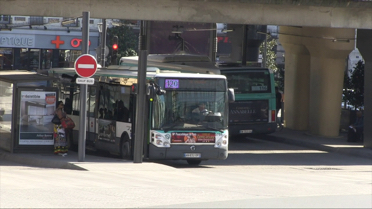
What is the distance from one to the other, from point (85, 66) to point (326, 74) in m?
13.5

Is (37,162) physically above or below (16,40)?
below

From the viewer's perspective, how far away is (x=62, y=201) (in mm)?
10500

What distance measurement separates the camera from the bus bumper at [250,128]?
2577cm

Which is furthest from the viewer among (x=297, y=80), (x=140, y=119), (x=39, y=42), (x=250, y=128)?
(x=39, y=42)

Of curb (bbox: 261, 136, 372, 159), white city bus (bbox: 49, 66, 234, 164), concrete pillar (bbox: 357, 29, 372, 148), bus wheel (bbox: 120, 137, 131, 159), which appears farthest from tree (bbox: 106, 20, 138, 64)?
white city bus (bbox: 49, 66, 234, 164)

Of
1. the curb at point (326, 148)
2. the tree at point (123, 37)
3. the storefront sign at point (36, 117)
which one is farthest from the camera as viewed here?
the tree at point (123, 37)

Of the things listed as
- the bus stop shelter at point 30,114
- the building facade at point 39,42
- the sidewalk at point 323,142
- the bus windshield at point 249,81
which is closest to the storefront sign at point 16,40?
the building facade at point 39,42

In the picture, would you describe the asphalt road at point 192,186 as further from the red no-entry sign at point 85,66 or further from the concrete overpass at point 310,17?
the concrete overpass at point 310,17

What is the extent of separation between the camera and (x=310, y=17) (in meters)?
21.0

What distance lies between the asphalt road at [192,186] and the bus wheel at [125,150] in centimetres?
140

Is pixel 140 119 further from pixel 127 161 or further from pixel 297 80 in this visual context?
pixel 297 80

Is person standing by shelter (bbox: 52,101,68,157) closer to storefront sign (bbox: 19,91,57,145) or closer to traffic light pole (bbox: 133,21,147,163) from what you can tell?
storefront sign (bbox: 19,91,57,145)

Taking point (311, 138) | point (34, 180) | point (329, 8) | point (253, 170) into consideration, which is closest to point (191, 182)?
point (34, 180)

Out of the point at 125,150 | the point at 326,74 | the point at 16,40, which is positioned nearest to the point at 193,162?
the point at 125,150
